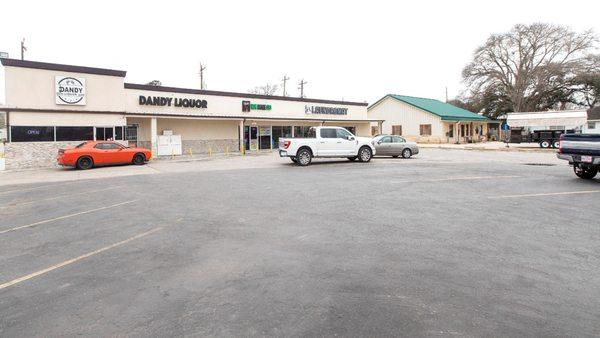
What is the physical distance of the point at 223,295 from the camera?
147 inches

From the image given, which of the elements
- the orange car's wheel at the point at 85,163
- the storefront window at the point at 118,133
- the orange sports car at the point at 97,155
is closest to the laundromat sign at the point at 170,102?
the storefront window at the point at 118,133

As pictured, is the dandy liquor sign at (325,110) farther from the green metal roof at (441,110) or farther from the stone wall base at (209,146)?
the green metal roof at (441,110)

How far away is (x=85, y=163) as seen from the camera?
18.8 m

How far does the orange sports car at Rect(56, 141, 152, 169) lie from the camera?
18.4 meters

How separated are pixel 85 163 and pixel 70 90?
545 cm

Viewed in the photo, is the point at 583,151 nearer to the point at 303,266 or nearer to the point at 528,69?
the point at 303,266

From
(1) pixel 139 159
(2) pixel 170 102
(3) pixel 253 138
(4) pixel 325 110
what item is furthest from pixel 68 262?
(4) pixel 325 110

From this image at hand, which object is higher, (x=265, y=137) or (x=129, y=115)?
(x=129, y=115)

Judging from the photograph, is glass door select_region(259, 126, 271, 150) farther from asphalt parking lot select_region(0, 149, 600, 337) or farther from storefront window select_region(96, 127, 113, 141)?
asphalt parking lot select_region(0, 149, 600, 337)

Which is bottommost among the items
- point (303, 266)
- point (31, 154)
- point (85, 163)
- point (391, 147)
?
point (303, 266)

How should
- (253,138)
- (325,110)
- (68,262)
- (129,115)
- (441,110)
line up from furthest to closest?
(441,110) < (325,110) < (253,138) < (129,115) < (68,262)

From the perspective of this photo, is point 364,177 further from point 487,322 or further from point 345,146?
point 487,322

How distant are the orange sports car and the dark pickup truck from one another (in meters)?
20.1

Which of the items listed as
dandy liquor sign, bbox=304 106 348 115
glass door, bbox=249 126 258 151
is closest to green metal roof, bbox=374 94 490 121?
dandy liquor sign, bbox=304 106 348 115
